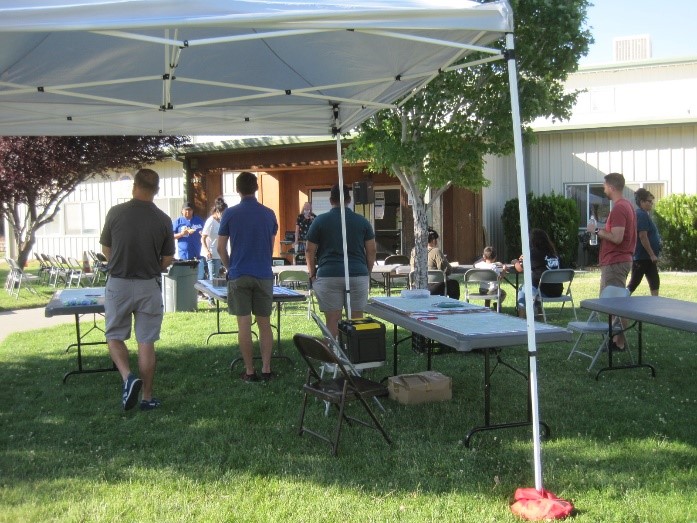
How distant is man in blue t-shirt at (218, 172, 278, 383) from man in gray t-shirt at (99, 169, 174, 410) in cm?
82

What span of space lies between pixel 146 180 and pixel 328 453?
256 centimetres

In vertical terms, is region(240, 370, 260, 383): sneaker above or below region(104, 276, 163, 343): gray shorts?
below

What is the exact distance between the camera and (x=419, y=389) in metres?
5.88

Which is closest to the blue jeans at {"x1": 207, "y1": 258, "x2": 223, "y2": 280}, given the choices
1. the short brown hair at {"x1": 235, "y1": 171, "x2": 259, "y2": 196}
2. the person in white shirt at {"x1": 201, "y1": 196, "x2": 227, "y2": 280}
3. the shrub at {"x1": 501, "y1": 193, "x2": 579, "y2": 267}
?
the person in white shirt at {"x1": 201, "y1": 196, "x2": 227, "y2": 280}

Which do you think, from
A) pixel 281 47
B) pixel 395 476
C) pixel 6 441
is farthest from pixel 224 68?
pixel 395 476

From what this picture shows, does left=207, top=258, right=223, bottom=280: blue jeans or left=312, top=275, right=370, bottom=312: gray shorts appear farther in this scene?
left=207, top=258, right=223, bottom=280: blue jeans

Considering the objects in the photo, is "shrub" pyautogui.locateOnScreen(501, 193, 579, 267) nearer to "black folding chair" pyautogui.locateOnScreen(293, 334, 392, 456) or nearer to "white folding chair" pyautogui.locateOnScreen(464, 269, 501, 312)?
"white folding chair" pyautogui.locateOnScreen(464, 269, 501, 312)

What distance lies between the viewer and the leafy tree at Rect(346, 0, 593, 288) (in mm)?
11430

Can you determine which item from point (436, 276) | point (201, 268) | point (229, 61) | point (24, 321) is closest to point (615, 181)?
point (436, 276)

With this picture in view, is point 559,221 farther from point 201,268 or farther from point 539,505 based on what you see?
point 539,505

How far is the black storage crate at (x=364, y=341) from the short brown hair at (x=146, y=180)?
1.83 m

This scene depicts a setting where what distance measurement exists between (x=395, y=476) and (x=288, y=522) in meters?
0.81

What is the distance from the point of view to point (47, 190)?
18000mm

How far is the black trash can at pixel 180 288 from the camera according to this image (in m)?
11.9
